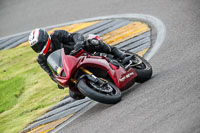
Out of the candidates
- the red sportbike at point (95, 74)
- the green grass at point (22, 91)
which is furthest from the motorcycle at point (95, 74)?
the green grass at point (22, 91)

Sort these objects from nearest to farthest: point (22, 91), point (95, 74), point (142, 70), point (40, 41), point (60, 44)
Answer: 1. point (95, 74)
2. point (40, 41)
3. point (142, 70)
4. point (60, 44)
5. point (22, 91)

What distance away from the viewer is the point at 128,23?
1044 centimetres

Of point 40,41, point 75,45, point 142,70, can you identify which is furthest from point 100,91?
point 40,41

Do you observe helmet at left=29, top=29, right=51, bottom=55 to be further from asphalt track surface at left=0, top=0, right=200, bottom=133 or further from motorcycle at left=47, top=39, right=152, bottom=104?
asphalt track surface at left=0, top=0, right=200, bottom=133

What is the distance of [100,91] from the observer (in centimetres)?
589

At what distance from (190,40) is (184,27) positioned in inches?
38.3

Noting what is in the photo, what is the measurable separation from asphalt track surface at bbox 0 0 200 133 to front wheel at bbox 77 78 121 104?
15 cm

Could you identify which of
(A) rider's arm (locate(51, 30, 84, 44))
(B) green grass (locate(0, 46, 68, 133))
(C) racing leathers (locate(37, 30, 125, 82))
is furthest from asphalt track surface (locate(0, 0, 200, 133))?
(B) green grass (locate(0, 46, 68, 133))

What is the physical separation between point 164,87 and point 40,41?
86.0 inches

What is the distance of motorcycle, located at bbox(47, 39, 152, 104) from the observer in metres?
5.89

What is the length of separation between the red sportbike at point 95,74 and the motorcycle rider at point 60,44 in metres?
0.11

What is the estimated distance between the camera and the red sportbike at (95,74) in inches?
232

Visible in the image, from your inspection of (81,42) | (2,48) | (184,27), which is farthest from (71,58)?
(2,48)

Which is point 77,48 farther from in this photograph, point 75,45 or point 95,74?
point 95,74
